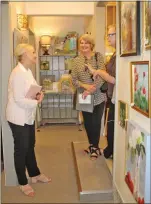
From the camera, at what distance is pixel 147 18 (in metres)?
1.02

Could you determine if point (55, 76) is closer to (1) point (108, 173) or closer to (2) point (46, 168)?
(2) point (46, 168)

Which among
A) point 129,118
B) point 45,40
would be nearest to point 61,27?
point 45,40

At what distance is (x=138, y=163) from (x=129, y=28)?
23.9 inches

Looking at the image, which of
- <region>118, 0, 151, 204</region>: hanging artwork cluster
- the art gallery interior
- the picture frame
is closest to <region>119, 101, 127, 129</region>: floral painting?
the art gallery interior

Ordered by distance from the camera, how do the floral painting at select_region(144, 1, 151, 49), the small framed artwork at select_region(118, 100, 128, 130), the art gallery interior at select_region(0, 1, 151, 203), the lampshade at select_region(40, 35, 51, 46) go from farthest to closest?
1. the lampshade at select_region(40, 35, 51, 46)
2. the small framed artwork at select_region(118, 100, 128, 130)
3. the art gallery interior at select_region(0, 1, 151, 203)
4. the floral painting at select_region(144, 1, 151, 49)

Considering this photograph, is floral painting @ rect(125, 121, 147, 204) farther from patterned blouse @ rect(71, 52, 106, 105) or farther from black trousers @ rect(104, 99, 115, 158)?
patterned blouse @ rect(71, 52, 106, 105)

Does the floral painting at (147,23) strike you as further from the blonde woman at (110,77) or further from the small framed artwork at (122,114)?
the blonde woman at (110,77)

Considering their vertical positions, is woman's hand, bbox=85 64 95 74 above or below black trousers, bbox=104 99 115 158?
above

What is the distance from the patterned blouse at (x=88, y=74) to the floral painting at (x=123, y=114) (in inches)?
27.9

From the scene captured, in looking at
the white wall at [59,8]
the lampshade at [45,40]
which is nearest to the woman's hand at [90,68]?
the white wall at [59,8]

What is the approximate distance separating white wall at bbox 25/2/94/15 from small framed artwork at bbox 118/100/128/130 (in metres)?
2.03

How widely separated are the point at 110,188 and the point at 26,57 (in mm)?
1027

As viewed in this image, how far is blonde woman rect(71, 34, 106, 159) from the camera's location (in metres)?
2.19

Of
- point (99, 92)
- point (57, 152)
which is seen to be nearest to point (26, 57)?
point (99, 92)
